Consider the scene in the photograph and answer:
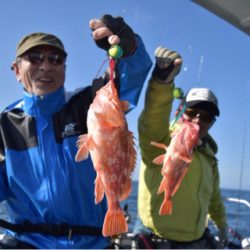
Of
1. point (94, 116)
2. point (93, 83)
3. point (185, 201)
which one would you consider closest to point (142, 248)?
point (185, 201)

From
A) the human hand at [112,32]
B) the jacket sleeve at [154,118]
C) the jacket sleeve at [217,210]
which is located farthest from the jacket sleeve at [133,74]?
the jacket sleeve at [217,210]

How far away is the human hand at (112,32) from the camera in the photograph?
2467 millimetres

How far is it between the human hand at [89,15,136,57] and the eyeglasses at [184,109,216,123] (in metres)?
1.48

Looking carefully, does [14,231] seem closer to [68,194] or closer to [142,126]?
[68,194]

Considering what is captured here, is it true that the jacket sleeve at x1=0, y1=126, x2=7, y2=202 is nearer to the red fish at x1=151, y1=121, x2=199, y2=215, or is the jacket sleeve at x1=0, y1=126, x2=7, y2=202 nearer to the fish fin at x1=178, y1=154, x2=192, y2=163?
the red fish at x1=151, y1=121, x2=199, y2=215

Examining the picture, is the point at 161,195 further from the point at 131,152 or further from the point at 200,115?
the point at 131,152

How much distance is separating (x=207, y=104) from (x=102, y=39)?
171cm

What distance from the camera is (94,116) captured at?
2.23m

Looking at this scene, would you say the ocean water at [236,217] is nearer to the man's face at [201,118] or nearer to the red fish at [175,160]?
the red fish at [175,160]

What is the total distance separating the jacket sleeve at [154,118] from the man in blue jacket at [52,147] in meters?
0.44

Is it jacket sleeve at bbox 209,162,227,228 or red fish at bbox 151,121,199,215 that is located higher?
red fish at bbox 151,121,199,215

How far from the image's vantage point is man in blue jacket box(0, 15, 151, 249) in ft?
8.65

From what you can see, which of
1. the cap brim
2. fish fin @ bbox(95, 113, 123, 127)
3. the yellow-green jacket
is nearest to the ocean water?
the yellow-green jacket

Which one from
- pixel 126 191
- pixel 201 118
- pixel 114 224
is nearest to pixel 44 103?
pixel 126 191
